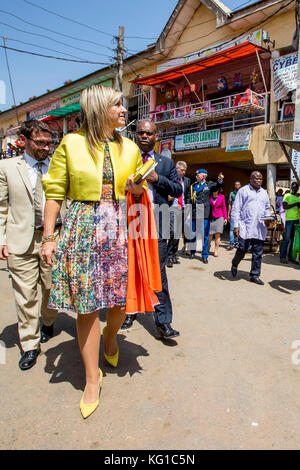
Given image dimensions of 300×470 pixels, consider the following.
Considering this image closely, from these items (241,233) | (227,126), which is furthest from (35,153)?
(227,126)

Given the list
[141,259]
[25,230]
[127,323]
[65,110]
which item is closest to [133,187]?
[141,259]

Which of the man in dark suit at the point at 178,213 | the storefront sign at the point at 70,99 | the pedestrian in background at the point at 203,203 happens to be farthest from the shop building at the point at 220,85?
the man in dark suit at the point at 178,213

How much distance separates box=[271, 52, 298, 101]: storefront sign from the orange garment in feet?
32.6

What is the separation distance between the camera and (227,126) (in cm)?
1338

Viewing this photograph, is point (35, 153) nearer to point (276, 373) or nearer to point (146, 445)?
point (146, 445)

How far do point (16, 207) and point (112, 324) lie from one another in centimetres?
128

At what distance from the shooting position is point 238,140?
11922mm

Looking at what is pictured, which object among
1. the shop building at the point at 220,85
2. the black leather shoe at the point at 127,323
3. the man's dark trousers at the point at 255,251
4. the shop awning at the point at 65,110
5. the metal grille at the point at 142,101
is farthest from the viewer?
the shop awning at the point at 65,110

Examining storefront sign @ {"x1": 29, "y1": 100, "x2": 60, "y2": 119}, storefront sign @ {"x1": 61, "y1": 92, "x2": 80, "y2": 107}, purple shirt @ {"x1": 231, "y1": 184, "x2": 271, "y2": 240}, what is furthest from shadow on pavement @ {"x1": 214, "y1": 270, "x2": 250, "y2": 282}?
storefront sign @ {"x1": 29, "y1": 100, "x2": 60, "y2": 119}

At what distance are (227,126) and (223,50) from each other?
9.17ft

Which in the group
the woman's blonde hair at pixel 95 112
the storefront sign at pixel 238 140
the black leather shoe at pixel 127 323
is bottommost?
the black leather shoe at pixel 127 323

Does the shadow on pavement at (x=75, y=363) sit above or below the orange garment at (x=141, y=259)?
below

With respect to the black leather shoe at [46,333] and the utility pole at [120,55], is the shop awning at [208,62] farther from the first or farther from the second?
the black leather shoe at [46,333]

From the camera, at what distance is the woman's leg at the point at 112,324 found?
7.62 ft
